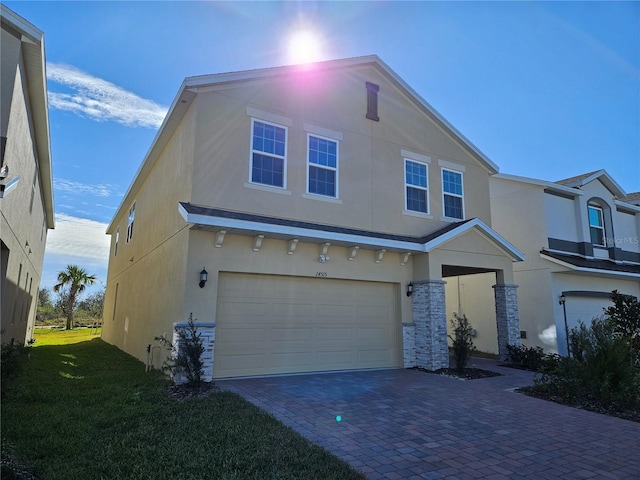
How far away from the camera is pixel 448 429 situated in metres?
6.01

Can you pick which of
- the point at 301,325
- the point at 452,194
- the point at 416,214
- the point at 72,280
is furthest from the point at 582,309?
the point at 72,280

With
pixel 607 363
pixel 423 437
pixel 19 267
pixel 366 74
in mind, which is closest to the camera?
pixel 423 437

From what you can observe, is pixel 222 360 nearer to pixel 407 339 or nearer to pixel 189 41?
pixel 407 339

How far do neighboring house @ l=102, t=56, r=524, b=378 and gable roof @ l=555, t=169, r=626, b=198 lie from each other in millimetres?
6154

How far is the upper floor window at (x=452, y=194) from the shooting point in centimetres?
1369

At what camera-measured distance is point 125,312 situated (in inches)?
671

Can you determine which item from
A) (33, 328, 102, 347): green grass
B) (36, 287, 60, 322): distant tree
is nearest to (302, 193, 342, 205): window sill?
(33, 328, 102, 347): green grass

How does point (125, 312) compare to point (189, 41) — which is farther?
point (125, 312)

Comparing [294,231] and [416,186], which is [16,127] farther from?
[416,186]

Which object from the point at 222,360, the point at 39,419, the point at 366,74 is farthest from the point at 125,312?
the point at 366,74

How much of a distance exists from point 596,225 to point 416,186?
36.9ft

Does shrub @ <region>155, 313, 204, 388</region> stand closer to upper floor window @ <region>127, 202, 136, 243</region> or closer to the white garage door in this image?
upper floor window @ <region>127, 202, 136, 243</region>

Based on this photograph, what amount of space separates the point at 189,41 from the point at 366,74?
18.5ft

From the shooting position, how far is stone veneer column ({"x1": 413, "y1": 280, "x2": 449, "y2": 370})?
11.5m
